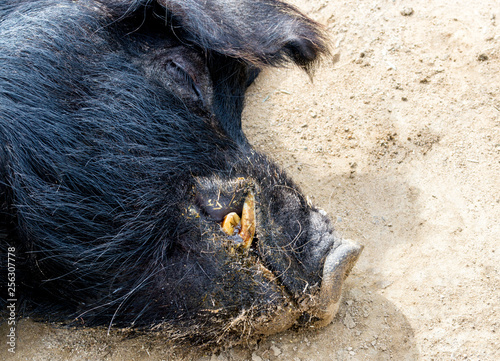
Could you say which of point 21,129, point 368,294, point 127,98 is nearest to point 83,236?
point 21,129

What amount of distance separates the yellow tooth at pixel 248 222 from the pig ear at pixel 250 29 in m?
0.72

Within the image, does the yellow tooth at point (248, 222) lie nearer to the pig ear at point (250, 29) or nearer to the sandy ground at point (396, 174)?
the sandy ground at point (396, 174)

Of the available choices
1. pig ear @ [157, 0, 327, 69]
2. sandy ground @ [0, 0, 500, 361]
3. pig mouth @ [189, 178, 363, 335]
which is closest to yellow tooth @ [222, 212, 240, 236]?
pig mouth @ [189, 178, 363, 335]

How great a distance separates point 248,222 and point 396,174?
1269 mm

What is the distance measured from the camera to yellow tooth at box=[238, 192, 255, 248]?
1.82 metres

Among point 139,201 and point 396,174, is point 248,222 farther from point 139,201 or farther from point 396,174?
point 396,174

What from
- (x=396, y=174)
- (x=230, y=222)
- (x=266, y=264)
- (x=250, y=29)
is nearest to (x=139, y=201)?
(x=230, y=222)

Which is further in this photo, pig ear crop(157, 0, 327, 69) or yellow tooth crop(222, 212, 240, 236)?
pig ear crop(157, 0, 327, 69)

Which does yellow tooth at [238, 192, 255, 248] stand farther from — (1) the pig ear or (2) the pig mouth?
(1) the pig ear

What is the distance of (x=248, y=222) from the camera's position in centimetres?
186

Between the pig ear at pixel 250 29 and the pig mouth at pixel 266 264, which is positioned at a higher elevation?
the pig ear at pixel 250 29

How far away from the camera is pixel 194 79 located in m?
2.26

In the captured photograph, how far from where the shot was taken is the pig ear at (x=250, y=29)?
213 centimetres

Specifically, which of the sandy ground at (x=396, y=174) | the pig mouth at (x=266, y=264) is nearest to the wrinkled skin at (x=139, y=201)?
the pig mouth at (x=266, y=264)
